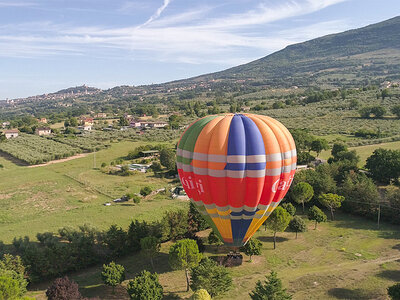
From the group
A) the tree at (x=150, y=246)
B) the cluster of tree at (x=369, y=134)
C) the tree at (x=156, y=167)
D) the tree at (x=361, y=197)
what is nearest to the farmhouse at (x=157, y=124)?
the tree at (x=156, y=167)

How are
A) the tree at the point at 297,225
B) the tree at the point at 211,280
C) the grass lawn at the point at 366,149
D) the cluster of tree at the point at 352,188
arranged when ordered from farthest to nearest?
the grass lawn at the point at 366,149, the cluster of tree at the point at 352,188, the tree at the point at 297,225, the tree at the point at 211,280

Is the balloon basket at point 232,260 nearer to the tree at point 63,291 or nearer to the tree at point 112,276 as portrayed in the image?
the tree at point 112,276

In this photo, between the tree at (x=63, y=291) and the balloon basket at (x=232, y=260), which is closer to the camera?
the tree at (x=63, y=291)

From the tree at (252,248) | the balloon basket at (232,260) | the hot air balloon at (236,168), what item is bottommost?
the balloon basket at (232,260)

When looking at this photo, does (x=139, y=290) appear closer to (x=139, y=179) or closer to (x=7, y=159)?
(x=139, y=179)

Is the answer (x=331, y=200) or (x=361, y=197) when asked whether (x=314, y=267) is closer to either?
(x=331, y=200)

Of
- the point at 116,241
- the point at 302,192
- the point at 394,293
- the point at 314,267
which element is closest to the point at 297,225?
→ the point at 302,192

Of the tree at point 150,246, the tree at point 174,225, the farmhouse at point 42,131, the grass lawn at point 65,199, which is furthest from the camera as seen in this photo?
the farmhouse at point 42,131

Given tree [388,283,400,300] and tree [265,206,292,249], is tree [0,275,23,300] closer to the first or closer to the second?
tree [265,206,292,249]
